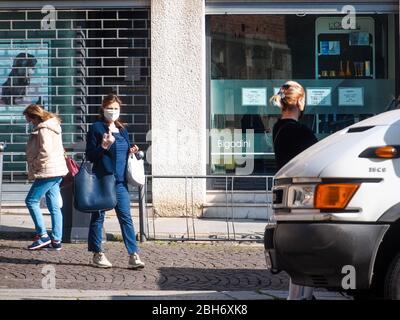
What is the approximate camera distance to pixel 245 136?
1350cm

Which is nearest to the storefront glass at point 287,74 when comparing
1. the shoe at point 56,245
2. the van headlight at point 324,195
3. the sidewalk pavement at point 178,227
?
the sidewalk pavement at point 178,227

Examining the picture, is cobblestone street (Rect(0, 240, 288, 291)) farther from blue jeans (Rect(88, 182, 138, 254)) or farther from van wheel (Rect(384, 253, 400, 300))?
van wheel (Rect(384, 253, 400, 300))

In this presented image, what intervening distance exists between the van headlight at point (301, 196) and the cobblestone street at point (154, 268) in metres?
2.47

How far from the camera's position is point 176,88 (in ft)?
42.8

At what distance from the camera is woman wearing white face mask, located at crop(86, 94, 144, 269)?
8789 millimetres

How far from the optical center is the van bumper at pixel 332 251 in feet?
17.4

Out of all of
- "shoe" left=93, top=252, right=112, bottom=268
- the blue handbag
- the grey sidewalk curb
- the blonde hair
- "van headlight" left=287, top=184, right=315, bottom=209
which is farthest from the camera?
"shoe" left=93, top=252, right=112, bottom=268

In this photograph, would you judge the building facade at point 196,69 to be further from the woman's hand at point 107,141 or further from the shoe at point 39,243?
the woman's hand at point 107,141

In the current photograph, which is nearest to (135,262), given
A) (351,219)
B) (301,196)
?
(301,196)

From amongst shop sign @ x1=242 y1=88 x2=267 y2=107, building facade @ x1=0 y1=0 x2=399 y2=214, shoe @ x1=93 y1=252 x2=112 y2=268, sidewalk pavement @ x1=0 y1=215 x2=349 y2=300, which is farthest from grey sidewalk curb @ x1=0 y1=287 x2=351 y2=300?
shop sign @ x1=242 y1=88 x2=267 y2=107

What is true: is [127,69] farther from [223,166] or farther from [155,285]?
[155,285]

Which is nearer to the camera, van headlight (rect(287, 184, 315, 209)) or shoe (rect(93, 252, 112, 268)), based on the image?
van headlight (rect(287, 184, 315, 209))

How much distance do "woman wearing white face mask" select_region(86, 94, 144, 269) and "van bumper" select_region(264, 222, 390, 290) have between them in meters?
3.62

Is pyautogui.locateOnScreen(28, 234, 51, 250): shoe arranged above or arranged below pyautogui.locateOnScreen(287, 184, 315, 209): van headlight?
below
